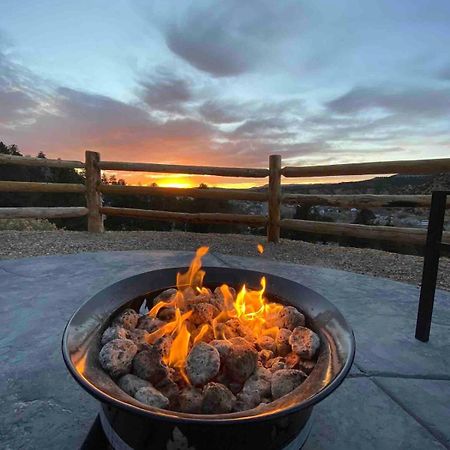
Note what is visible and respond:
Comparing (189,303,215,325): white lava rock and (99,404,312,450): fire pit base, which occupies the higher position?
(189,303,215,325): white lava rock

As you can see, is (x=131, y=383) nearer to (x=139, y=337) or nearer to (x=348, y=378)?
(x=139, y=337)

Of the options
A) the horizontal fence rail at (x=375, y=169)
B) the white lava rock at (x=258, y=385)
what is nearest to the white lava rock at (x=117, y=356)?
the white lava rock at (x=258, y=385)

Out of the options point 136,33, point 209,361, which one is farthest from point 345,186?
point 209,361

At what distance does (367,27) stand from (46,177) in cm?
1296

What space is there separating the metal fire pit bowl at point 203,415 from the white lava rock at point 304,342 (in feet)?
0.10

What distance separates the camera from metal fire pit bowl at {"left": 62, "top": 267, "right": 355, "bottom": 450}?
84 cm

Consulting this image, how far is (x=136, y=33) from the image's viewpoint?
189 inches

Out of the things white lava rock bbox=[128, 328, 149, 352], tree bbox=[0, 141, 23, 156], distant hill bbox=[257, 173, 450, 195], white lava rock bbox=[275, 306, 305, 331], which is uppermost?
tree bbox=[0, 141, 23, 156]

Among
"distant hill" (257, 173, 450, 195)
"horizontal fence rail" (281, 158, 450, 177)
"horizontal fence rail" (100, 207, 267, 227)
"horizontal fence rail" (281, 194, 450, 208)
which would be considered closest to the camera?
"horizontal fence rail" (281, 158, 450, 177)

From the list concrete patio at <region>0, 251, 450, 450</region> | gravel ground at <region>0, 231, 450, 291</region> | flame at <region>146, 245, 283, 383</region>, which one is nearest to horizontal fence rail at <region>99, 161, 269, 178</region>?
gravel ground at <region>0, 231, 450, 291</region>

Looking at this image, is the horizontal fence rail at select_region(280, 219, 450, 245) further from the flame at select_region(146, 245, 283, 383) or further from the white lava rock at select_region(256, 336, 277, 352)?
the white lava rock at select_region(256, 336, 277, 352)

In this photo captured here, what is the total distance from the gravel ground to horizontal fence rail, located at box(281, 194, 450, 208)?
74 centimetres

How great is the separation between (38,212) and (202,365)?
5.55m

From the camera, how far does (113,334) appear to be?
1288 millimetres
